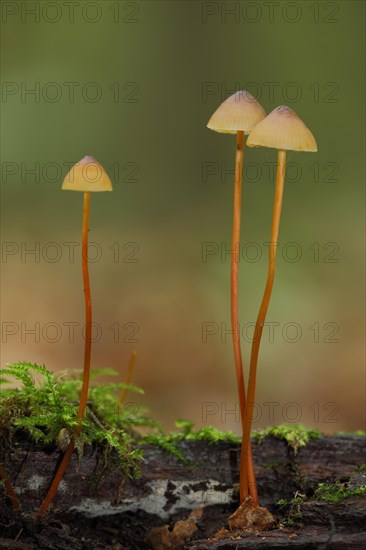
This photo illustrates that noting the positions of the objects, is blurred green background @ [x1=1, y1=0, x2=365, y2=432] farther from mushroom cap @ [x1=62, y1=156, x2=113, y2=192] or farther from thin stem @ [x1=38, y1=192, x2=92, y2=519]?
mushroom cap @ [x1=62, y1=156, x2=113, y2=192]

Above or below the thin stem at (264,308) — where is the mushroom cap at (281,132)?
above

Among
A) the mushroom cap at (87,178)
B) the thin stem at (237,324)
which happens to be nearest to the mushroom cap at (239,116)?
the thin stem at (237,324)

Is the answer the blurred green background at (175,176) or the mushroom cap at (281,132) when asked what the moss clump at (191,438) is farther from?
the blurred green background at (175,176)

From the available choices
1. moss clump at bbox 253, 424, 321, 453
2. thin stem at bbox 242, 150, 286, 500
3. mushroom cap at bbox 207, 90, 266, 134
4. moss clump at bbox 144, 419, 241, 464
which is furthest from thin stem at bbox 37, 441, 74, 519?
mushroom cap at bbox 207, 90, 266, 134

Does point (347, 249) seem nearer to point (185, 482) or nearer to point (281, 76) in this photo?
point (281, 76)

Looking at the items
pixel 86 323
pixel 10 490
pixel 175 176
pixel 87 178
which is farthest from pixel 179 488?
pixel 175 176

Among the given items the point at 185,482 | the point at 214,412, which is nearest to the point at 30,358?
the point at 214,412

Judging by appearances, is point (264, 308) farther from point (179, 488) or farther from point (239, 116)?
point (179, 488)

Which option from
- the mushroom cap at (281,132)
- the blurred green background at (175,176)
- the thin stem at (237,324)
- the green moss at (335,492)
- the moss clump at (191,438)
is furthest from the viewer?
the blurred green background at (175,176)
